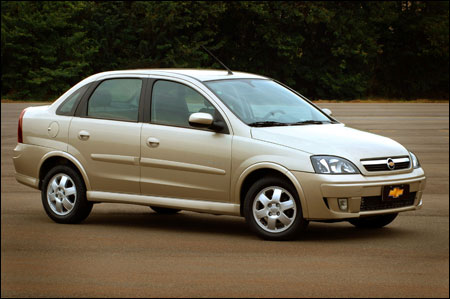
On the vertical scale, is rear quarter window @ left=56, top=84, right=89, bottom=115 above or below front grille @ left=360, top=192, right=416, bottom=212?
above

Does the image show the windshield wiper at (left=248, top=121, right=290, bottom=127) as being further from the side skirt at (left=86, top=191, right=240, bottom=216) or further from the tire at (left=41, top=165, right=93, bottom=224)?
the tire at (left=41, top=165, right=93, bottom=224)

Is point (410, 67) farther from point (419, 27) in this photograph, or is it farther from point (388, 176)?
point (388, 176)

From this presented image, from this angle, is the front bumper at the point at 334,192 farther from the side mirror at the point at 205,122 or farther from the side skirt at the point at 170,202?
the side mirror at the point at 205,122

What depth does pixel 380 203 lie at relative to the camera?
905cm

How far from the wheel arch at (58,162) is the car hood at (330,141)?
2074 millimetres

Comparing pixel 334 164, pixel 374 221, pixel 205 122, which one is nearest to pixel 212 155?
pixel 205 122

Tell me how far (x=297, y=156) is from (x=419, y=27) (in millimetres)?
42359

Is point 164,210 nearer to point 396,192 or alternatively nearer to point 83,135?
point 83,135

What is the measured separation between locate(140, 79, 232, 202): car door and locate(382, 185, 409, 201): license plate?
58.2 inches

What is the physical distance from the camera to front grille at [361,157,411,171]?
8.95 meters

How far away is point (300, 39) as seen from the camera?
4747 cm

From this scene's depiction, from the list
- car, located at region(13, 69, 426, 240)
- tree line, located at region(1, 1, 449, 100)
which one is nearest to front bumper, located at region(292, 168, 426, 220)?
car, located at region(13, 69, 426, 240)

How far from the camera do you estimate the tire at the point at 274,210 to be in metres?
8.95

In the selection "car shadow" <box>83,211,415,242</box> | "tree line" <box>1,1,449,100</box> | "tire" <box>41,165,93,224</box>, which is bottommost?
"car shadow" <box>83,211,415,242</box>
